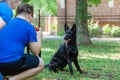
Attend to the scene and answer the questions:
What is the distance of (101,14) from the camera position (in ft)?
105

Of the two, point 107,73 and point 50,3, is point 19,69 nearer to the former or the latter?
point 107,73

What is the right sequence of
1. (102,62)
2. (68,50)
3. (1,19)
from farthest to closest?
(102,62) < (68,50) < (1,19)

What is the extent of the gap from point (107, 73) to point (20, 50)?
4444 millimetres

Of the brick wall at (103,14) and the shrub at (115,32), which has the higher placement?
the brick wall at (103,14)

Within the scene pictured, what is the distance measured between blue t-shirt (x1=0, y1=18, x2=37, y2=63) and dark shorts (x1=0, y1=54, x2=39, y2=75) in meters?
0.07

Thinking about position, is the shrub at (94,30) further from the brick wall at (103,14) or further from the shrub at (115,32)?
the brick wall at (103,14)

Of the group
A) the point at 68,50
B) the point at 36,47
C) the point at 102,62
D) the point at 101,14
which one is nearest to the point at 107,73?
the point at 68,50

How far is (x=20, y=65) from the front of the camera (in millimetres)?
5816

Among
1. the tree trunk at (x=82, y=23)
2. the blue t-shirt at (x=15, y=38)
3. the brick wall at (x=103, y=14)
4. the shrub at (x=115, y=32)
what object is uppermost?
the blue t-shirt at (x=15, y=38)

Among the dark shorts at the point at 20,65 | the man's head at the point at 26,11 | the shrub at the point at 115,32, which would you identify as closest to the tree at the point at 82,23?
the shrub at the point at 115,32

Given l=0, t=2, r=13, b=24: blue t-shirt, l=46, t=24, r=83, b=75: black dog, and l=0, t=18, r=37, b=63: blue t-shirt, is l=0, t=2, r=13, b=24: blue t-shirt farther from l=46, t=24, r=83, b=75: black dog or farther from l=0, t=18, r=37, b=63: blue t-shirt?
l=46, t=24, r=83, b=75: black dog

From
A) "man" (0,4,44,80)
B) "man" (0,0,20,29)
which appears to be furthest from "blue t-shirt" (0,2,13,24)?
"man" (0,4,44,80)

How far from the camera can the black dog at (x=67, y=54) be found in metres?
9.43

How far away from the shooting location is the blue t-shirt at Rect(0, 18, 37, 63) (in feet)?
18.5
